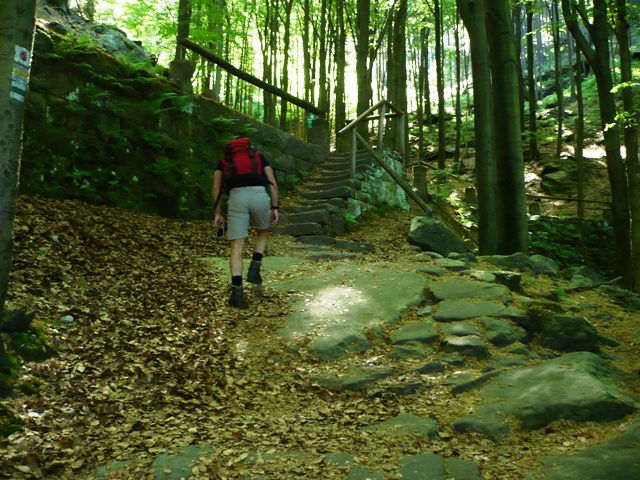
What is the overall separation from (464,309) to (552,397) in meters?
1.93

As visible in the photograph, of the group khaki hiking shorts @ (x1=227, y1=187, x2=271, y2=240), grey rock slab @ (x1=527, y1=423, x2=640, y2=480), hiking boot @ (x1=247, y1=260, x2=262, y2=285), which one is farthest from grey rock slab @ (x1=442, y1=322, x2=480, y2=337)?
khaki hiking shorts @ (x1=227, y1=187, x2=271, y2=240)

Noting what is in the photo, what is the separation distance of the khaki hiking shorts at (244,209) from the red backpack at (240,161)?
0.18 m

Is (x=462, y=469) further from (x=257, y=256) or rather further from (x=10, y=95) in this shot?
(x=257, y=256)

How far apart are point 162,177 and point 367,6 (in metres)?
9.94

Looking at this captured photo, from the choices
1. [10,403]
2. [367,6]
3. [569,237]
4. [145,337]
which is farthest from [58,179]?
[569,237]

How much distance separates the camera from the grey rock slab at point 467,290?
5383mm

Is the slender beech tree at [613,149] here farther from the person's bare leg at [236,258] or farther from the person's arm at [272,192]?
the person's bare leg at [236,258]

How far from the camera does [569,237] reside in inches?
607

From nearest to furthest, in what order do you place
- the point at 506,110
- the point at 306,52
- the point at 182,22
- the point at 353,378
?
1. the point at 353,378
2. the point at 506,110
3. the point at 182,22
4. the point at 306,52

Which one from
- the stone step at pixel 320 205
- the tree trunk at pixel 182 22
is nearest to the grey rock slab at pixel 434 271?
the stone step at pixel 320 205

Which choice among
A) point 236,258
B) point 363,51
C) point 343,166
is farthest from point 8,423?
point 363,51

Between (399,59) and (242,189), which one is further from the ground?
(399,59)

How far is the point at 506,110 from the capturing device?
761 cm

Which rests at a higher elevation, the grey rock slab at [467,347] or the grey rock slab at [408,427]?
the grey rock slab at [467,347]
